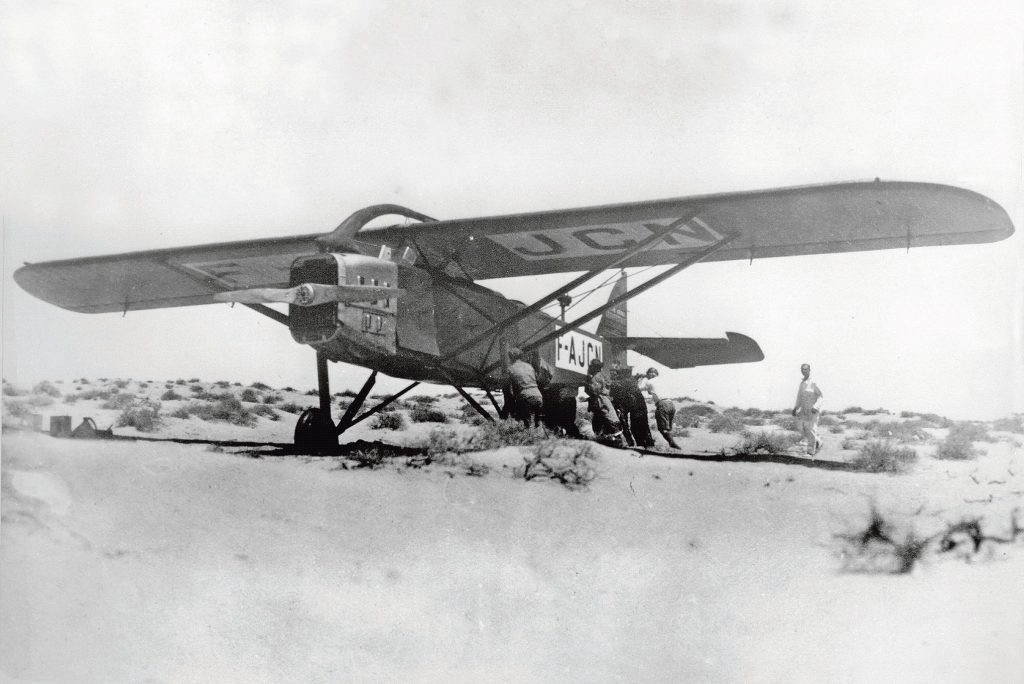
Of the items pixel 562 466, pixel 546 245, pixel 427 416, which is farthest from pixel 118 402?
pixel 562 466

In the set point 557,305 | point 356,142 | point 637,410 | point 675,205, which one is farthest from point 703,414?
point 356,142

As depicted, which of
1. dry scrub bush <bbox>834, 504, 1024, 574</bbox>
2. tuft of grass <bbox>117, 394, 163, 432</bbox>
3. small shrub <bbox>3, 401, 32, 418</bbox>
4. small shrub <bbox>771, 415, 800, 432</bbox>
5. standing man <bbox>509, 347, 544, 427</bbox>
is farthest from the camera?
small shrub <bbox>771, 415, 800, 432</bbox>

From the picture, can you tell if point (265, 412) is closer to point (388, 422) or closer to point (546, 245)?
point (388, 422)

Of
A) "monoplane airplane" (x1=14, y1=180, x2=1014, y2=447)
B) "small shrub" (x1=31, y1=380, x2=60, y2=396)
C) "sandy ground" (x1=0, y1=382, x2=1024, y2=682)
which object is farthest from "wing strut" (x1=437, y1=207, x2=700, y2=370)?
"small shrub" (x1=31, y1=380, x2=60, y2=396)

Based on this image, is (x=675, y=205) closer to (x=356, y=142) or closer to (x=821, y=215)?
(x=821, y=215)

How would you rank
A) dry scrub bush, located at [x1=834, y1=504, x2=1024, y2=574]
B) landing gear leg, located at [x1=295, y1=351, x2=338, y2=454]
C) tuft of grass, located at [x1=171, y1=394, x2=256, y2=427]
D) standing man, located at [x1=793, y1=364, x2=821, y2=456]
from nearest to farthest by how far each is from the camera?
dry scrub bush, located at [x1=834, y1=504, x2=1024, y2=574] → standing man, located at [x1=793, y1=364, x2=821, y2=456] → landing gear leg, located at [x1=295, y1=351, x2=338, y2=454] → tuft of grass, located at [x1=171, y1=394, x2=256, y2=427]

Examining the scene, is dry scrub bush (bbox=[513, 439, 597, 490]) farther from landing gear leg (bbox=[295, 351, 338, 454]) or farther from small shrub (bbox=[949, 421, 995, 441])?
small shrub (bbox=[949, 421, 995, 441])
